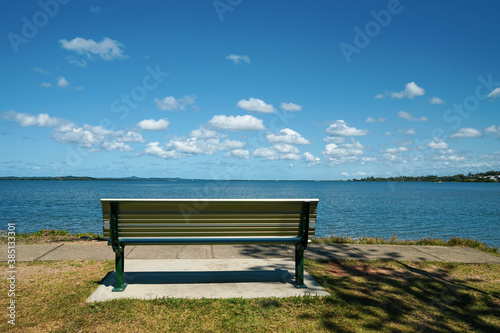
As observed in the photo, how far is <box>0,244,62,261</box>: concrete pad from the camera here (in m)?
5.98

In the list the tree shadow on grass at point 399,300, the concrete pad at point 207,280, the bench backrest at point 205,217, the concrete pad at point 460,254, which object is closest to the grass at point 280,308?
the tree shadow on grass at point 399,300

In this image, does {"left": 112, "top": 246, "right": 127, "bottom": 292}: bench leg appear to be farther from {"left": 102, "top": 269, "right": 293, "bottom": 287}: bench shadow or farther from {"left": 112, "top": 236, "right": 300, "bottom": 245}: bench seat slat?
{"left": 102, "top": 269, "right": 293, "bottom": 287}: bench shadow

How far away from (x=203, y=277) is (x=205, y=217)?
117 centimetres

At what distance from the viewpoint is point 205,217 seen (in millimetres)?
4457

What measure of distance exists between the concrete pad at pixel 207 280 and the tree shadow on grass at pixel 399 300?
44cm

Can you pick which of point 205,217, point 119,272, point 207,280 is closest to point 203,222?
point 205,217

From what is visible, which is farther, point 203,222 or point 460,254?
point 460,254

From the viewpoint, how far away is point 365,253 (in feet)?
22.9

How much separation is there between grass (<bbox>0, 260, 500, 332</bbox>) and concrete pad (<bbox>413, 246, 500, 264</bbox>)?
1.43 meters

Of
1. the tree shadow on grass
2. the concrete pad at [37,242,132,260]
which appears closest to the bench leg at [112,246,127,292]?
the concrete pad at [37,242,132,260]

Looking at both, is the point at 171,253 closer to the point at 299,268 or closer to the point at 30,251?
the point at 30,251

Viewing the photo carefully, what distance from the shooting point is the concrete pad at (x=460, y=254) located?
268 inches

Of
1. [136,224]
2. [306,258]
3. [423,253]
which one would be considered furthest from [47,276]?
[423,253]

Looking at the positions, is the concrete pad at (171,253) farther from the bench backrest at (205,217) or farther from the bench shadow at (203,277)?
the bench backrest at (205,217)
